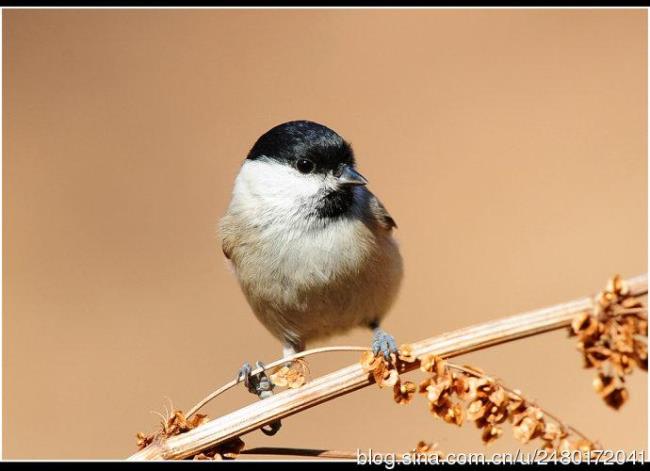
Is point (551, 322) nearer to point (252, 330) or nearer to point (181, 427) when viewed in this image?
point (181, 427)

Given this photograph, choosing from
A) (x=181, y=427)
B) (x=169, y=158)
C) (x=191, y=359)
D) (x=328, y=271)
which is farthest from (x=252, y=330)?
(x=181, y=427)

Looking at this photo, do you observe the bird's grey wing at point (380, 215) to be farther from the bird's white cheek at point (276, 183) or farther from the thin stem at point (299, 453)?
the thin stem at point (299, 453)

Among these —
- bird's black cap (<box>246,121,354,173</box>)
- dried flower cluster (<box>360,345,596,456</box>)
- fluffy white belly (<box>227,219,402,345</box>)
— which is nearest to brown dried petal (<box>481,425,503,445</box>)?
dried flower cluster (<box>360,345,596,456</box>)

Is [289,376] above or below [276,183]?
below

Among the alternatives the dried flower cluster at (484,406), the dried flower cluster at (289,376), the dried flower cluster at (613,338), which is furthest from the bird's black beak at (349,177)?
the dried flower cluster at (613,338)

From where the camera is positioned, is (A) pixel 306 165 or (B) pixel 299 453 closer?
(B) pixel 299 453

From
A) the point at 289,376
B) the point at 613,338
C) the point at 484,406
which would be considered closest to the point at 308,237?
the point at 289,376

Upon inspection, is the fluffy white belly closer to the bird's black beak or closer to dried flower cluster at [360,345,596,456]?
the bird's black beak

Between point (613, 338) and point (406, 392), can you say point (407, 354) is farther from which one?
point (613, 338)
